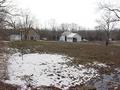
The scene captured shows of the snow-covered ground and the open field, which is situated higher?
the open field

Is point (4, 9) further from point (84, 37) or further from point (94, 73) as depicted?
point (84, 37)

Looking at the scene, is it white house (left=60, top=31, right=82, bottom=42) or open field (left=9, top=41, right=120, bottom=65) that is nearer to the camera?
open field (left=9, top=41, right=120, bottom=65)

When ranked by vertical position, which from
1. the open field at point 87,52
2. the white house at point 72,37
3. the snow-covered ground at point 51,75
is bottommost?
the snow-covered ground at point 51,75

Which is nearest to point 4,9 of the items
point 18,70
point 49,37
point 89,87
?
point 18,70

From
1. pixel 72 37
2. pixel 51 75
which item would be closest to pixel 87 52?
pixel 51 75

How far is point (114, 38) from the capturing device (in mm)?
93312

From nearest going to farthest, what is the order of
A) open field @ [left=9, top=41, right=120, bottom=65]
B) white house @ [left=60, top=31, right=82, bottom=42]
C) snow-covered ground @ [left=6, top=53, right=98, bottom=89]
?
snow-covered ground @ [left=6, top=53, right=98, bottom=89] → open field @ [left=9, top=41, right=120, bottom=65] → white house @ [left=60, top=31, right=82, bottom=42]

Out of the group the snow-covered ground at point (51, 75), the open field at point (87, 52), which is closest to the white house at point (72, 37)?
the open field at point (87, 52)

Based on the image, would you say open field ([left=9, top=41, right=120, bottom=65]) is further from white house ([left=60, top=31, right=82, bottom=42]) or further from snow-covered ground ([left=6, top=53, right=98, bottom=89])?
white house ([left=60, top=31, right=82, bottom=42])

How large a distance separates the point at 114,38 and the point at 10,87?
3268 inches

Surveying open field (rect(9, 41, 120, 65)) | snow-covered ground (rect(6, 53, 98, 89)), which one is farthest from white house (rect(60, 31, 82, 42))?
snow-covered ground (rect(6, 53, 98, 89))

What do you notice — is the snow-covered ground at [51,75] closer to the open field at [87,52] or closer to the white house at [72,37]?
the open field at [87,52]

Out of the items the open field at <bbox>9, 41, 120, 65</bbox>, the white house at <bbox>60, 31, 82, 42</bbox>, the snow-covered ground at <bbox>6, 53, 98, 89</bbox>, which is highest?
the white house at <bbox>60, 31, 82, 42</bbox>

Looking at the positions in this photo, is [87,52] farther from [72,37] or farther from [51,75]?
[72,37]
